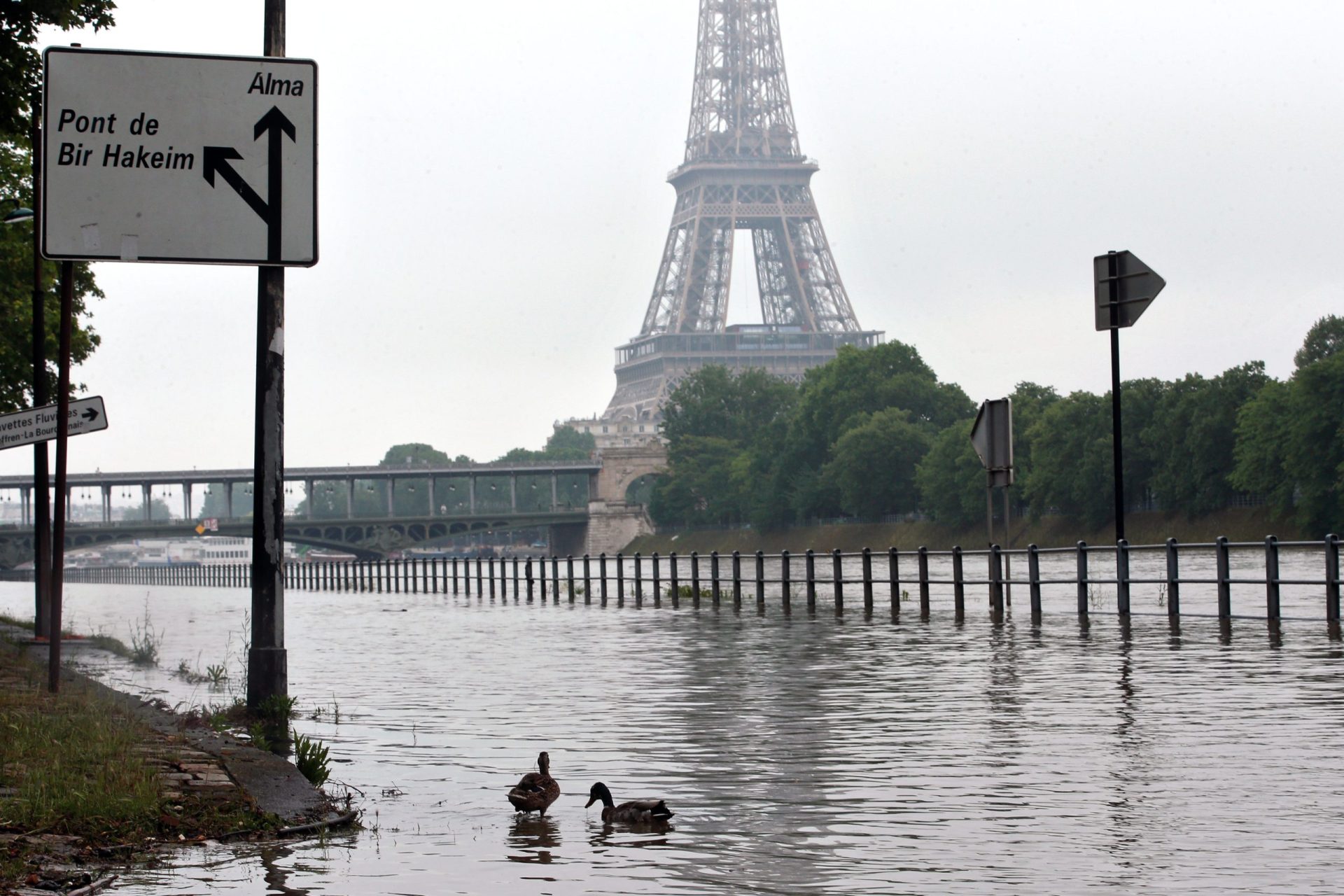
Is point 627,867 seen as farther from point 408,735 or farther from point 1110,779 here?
point 408,735

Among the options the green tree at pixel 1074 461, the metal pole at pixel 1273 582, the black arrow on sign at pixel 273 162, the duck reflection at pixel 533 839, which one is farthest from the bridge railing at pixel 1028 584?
the duck reflection at pixel 533 839

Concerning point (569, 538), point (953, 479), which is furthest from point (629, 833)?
point (569, 538)

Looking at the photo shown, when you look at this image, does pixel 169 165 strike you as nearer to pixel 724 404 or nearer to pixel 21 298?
pixel 21 298

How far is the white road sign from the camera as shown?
40.3ft

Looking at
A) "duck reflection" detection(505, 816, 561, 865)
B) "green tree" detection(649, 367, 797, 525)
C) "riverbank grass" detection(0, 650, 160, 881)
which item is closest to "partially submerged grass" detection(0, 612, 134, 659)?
"riverbank grass" detection(0, 650, 160, 881)

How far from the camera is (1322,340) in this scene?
312ft

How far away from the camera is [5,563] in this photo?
458 ft

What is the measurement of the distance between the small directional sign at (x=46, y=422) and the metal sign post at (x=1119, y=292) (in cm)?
1278

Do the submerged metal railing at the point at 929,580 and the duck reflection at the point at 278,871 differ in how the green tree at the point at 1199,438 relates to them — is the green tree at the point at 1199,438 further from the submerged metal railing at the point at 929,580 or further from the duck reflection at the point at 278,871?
the duck reflection at the point at 278,871

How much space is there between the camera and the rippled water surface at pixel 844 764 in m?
7.44

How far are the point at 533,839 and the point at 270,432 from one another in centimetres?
527

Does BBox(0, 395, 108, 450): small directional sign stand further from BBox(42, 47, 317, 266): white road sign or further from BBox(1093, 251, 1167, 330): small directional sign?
BBox(1093, 251, 1167, 330): small directional sign

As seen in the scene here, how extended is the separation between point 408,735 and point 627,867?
19.0 feet

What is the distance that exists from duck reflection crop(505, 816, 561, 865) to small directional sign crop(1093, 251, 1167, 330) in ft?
52.9
